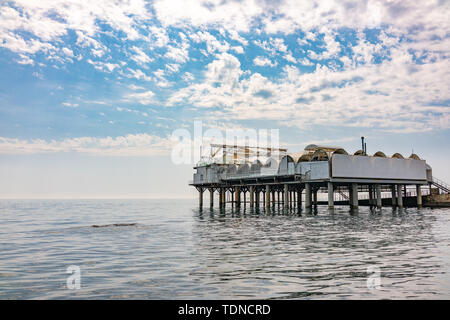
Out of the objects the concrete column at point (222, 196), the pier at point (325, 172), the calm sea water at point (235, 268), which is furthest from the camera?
the concrete column at point (222, 196)

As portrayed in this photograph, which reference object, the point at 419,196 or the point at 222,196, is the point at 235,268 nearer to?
the point at 419,196

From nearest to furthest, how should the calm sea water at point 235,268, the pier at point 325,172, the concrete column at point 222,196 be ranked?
the calm sea water at point 235,268 < the pier at point 325,172 < the concrete column at point 222,196

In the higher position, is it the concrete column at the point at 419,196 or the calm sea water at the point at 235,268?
the concrete column at the point at 419,196

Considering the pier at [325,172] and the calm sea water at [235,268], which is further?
the pier at [325,172]

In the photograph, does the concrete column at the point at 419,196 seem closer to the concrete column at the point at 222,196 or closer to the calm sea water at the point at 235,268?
the concrete column at the point at 222,196

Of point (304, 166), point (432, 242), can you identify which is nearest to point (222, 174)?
point (304, 166)

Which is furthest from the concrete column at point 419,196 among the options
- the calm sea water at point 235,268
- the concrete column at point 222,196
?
the calm sea water at point 235,268

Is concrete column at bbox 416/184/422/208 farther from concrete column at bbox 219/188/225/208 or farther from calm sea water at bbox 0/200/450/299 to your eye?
calm sea water at bbox 0/200/450/299

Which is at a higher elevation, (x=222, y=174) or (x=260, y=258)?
(x=222, y=174)

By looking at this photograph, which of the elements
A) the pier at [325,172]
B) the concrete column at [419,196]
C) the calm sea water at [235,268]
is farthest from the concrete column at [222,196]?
the calm sea water at [235,268]
